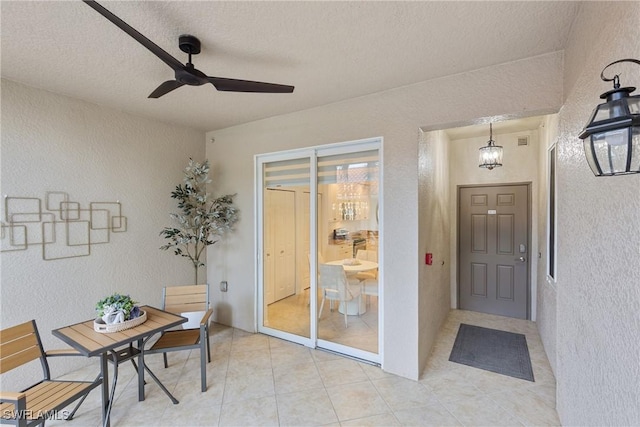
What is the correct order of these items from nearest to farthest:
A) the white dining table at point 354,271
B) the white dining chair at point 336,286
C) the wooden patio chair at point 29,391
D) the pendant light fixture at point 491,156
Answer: the wooden patio chair at point 29,391
the white dining table at point 354,271
the white dining chair at point 336,286
the pendant light fixture at point 491,156

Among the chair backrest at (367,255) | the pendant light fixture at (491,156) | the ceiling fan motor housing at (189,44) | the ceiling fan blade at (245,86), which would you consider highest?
the ceiling fan motor housing at (189,44)

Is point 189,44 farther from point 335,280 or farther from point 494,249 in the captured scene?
point 494,249

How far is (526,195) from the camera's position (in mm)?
4285

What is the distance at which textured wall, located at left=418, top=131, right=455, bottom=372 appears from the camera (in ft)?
9.09

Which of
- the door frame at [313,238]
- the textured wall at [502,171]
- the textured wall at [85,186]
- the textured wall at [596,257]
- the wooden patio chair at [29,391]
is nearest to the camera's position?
the textured wall at [596,257]

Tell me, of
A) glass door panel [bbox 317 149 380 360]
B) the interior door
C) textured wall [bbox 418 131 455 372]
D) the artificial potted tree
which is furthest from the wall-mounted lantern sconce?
the artificial potted tree

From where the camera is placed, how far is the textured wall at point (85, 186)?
99.4 inches

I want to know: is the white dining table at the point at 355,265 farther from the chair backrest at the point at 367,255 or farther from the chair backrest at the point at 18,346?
the chair backrest at the point at 18,346

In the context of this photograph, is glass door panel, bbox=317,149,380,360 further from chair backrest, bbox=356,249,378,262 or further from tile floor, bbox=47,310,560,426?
tile floor, bbox=47,310,560,426

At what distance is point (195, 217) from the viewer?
3.80m

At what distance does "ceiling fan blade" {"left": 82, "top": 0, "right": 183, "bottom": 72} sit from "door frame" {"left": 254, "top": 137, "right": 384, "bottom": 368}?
5.88 ft

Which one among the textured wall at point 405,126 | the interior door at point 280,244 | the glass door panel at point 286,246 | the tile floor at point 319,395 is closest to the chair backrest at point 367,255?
the textured wall at point 405,126

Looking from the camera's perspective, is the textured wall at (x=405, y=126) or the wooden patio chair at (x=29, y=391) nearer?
the wooden patio chair at (x=29, y=391)

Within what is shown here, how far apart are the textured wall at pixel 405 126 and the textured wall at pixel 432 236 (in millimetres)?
91
